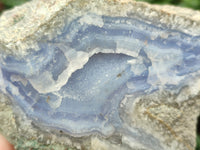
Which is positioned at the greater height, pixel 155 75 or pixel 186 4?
pixel 186 4

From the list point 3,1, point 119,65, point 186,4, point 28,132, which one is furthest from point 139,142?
point 3,1

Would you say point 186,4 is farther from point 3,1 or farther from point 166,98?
point 3,1

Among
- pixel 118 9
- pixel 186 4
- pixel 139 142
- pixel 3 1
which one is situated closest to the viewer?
pixel 118 9

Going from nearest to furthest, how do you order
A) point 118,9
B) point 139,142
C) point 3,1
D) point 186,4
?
1. point 118,9
2. point 139,142
3. point 186,4
4. point 3,1

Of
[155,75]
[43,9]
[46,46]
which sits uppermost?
[43,9]

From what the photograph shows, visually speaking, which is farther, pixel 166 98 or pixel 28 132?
pixel 28 132
